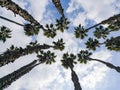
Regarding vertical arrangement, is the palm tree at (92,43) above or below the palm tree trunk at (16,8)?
below

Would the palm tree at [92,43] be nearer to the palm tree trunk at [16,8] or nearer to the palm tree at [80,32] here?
the palm tree at [80,32]

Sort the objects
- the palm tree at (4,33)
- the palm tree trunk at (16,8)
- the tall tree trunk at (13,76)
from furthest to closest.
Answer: the palm tree at (4,33) < the tall tree trunk at (13,76) < the palm tree trunk at (16,8)

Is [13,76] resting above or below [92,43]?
below

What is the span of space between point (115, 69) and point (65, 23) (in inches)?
355

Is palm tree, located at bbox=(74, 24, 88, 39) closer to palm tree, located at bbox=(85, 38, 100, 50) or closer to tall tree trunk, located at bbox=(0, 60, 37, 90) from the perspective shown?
palm tree, located at bbox=(85, 38, 100, 50)

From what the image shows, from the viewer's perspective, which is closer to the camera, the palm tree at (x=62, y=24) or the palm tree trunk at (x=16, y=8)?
the palm tree trunk at (x=16, y=8)

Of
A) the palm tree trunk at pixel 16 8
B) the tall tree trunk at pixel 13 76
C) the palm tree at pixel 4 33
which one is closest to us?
the palm tree trunk at pixel 16 8

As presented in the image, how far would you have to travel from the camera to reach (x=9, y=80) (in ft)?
70.6

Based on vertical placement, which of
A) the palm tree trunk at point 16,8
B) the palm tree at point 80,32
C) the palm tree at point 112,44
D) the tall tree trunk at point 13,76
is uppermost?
the palm tree trunk at point 16,8

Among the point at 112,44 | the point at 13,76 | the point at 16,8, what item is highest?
the point at 16,8

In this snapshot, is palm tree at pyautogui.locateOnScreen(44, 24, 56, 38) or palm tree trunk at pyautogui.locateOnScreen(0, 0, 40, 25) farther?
palm tree at pyautogui.locateOnScreen(44, 24, 56, 38)

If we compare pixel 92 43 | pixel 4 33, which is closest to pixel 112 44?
pixel 92 43

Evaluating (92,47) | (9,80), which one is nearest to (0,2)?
(9,80)

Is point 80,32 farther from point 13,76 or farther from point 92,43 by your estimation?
point 13,76
